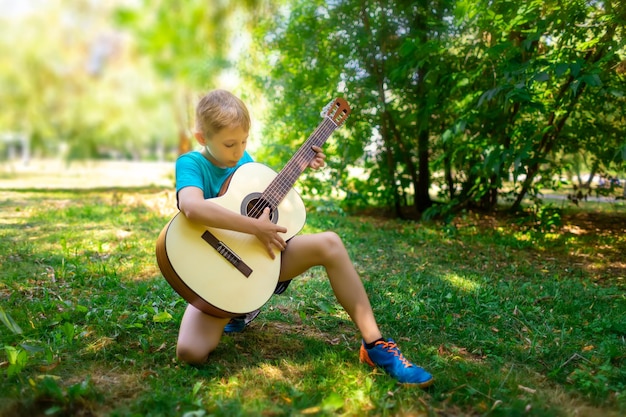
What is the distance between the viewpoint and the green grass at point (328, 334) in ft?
5.48

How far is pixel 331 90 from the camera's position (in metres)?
5.46

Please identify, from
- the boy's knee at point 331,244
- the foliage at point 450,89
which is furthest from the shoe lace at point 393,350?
the foliage at point 450,89

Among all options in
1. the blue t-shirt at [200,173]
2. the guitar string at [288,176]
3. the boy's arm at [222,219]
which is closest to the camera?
the boy's arm at [222,219]

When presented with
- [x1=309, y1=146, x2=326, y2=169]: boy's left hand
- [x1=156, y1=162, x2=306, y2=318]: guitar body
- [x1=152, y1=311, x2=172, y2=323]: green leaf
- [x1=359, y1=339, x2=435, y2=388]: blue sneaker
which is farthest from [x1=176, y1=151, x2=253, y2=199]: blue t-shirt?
[x1=359, y1=339, x2=435, y2=388]: blue sneaker

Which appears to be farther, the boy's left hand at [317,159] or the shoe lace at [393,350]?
the boy's left hand at [317,159]

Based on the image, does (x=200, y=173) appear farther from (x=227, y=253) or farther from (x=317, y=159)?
(x=317, y=159)

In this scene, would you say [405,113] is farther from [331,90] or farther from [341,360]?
[341,360]

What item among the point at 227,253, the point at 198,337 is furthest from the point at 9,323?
the point at 227,253

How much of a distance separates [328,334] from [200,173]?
3.29 feet

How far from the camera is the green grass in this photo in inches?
65.7

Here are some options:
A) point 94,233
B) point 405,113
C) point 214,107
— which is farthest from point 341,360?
point 405,113

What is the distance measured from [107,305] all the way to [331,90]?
12.1 feet

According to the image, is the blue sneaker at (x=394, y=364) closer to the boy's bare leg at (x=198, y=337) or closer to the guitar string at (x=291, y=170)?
the boy's bare leg at (x=198, y=337)

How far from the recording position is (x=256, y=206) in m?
2.10
